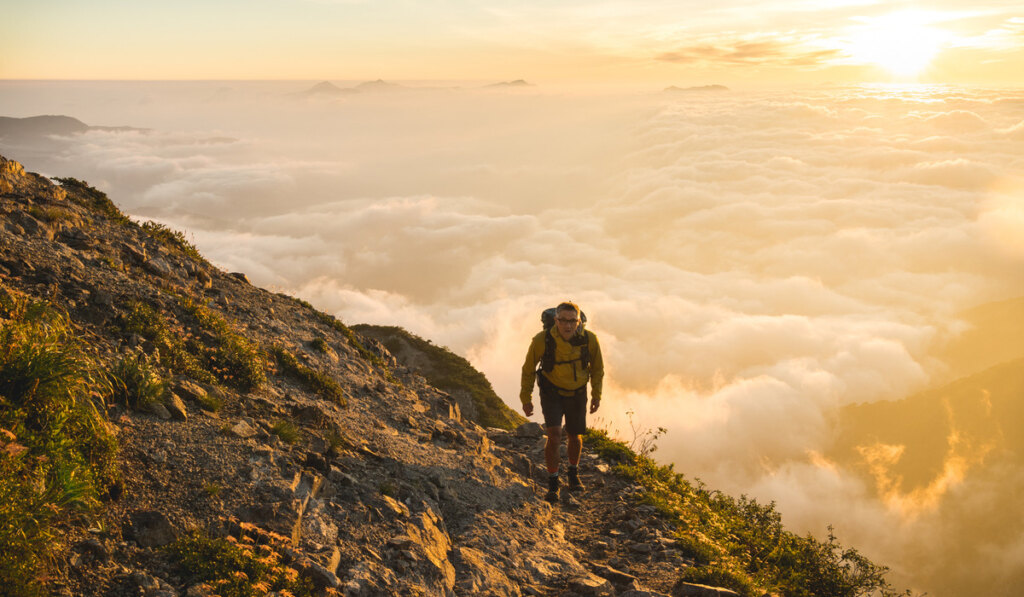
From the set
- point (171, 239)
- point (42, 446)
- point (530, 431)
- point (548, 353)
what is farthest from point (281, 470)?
point (171, 239)

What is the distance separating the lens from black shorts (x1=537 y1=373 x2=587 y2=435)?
8.29 meters

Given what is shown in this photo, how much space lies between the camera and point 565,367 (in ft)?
26.3

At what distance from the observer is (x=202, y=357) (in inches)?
309

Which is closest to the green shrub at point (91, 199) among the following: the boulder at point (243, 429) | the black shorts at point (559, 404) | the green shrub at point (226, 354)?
the green shrub at point (226, 354)

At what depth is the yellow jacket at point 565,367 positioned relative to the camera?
7977mm

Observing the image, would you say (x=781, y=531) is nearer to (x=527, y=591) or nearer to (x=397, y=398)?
(x=527, y=591)

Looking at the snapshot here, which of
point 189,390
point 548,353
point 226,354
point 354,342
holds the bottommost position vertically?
point 189,390

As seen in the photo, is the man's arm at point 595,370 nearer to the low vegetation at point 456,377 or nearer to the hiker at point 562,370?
the hiker at point 562,370

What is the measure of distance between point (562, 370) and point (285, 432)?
3.92m

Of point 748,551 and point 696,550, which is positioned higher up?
point 748,551

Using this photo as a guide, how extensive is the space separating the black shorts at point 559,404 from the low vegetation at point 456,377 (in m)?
19.2

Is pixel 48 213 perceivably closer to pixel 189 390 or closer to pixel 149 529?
pixel 189 390

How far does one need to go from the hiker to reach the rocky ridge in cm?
129

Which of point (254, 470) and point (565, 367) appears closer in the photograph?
point (254, 470)
